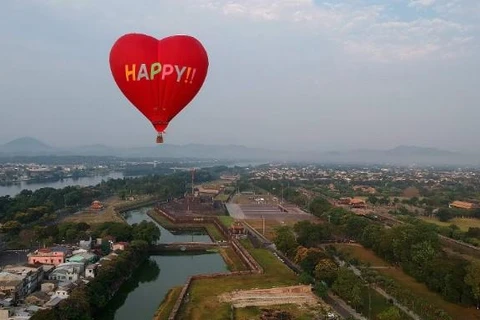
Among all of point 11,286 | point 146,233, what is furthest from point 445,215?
point 11,286

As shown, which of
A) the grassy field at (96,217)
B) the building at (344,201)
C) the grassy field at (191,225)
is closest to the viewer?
the grassy field at (191,225)

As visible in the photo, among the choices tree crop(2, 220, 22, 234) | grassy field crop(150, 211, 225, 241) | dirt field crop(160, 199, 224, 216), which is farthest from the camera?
dirt field crop(160, 199, 224, 216)

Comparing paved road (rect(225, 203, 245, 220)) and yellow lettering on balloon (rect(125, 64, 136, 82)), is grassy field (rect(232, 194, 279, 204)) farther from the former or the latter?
yellow lettering on balloon (rect(125, 64, 136, 82))

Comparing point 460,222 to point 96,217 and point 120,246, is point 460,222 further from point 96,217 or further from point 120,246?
point 96,217

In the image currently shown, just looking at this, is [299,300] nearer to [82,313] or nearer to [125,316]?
[125,316]

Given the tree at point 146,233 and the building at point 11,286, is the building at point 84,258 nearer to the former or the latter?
the building at point 11,286

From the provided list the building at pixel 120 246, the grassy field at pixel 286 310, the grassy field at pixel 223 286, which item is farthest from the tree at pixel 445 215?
the building at pixel 120 246

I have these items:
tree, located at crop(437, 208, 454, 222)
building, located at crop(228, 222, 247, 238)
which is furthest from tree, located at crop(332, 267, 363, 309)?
tree, located at crop(437, 208, 454, 222)
